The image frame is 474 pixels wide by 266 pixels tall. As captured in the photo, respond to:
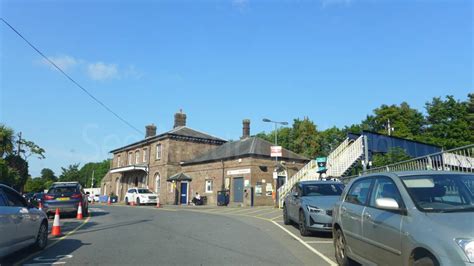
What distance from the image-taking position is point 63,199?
18.3 meters

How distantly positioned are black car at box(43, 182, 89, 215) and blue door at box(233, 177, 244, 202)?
1878 cm

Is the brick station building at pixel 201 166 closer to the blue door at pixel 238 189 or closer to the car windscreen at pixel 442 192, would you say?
the blue door at pixel 238 189

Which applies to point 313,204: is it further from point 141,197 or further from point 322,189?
point 141,197

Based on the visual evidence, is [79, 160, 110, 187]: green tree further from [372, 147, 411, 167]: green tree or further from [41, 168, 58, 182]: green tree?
[372, 147, 411, 167]: green tree

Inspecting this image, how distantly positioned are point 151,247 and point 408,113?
180 ft

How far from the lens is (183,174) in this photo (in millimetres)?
43688

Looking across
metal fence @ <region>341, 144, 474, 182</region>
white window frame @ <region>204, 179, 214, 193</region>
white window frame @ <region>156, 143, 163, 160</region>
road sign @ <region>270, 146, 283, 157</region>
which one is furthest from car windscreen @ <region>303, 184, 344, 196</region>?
white window frame @ <region>156, 143, 163, 160</region>

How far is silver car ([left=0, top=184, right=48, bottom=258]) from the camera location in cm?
739

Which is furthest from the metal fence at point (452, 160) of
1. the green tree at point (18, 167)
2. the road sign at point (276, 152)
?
the green tree at point (18, 167)

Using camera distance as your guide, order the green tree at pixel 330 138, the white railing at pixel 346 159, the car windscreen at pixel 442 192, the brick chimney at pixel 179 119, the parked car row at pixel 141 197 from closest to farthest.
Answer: the car windscreen at pixel 442 192, the white railing at pixel 346 159, the parked car row at pixel 141 197, the brick chimney at pixel 179 119, the green tree at pixel 330 138

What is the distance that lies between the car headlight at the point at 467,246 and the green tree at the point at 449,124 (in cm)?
4596

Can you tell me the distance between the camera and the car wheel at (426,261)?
14.5 feet

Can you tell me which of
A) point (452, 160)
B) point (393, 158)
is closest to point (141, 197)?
point (393, 158)

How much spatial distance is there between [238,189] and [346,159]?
12828 millimetres
